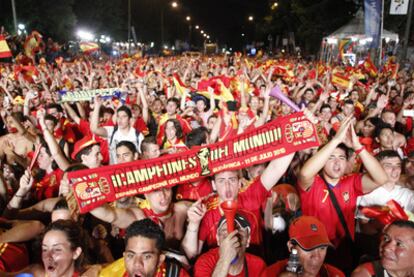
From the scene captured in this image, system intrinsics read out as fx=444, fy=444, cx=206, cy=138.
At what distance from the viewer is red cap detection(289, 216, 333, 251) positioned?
3.04m

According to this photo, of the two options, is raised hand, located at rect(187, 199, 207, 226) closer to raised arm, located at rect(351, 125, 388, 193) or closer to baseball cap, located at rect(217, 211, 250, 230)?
baseball cap, located at rect(217, 211, 250, 230)

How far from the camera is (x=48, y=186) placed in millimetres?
5082

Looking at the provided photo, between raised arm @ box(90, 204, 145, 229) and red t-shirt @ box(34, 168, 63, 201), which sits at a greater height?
raised arm @ box(90, 204, 145, 229)

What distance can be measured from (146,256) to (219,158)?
1.14m

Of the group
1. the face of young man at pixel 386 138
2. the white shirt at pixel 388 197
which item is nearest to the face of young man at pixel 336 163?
the white shirt at pixel 388 197

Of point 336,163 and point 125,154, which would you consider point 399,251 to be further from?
point 125,154

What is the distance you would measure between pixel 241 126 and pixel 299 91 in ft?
15.3

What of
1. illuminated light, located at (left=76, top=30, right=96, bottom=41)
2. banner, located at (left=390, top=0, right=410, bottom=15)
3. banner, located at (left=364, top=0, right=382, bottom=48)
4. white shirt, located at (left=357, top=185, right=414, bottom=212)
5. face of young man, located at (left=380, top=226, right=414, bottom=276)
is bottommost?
white shirt, located at (left=357, top=185, right=414, bottom=212)

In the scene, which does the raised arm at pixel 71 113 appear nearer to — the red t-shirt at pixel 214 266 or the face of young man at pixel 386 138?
the face of young man at pixel 386 138

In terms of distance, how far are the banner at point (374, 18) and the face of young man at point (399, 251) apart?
16.9 m

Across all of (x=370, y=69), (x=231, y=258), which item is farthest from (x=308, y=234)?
(x=370, y=69)

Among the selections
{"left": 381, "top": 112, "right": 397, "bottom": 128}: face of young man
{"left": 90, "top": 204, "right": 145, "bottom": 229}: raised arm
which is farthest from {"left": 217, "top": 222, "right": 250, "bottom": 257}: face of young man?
{"left": 381, "top": 112, "right": 397, "bottom": 128}: face of young man

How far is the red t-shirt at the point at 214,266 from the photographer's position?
10.3 ft

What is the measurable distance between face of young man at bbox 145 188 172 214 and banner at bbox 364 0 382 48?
16.8 meters
